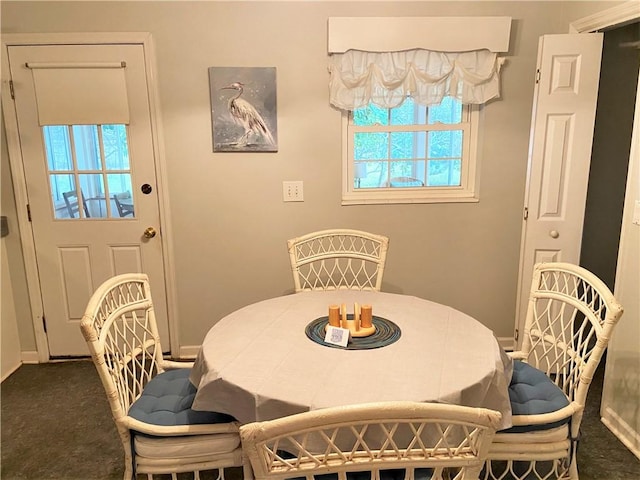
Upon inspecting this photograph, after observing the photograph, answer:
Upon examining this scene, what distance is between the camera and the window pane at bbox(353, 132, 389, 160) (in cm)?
304

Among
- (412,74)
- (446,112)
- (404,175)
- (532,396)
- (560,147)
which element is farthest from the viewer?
(404,175)

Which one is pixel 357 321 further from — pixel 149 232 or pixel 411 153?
pixel 149 232

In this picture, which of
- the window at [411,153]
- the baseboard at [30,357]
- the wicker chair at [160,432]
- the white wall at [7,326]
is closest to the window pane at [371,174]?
the window at [411,153]

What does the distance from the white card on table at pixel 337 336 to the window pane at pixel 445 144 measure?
5.67 feet

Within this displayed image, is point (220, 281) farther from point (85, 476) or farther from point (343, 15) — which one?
point (343, 15)

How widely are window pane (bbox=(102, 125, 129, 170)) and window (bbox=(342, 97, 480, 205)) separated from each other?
1372mm

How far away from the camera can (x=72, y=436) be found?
2.39 m

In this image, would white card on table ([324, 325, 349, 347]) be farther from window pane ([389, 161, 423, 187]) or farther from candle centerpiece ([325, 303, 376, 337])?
window pane ([389, 161, 423, 187])

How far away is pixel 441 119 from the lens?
3025 mm

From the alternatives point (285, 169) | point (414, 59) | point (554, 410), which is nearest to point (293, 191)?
point (285, 169)

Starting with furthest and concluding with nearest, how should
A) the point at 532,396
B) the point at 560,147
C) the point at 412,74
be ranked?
the point at 412,74 → the point at 560,147 → the point at 532,396

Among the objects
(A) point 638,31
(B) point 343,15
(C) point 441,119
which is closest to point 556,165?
(C) point 441,119

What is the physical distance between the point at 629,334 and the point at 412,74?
1.79m

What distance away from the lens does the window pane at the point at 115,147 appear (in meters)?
2.89
